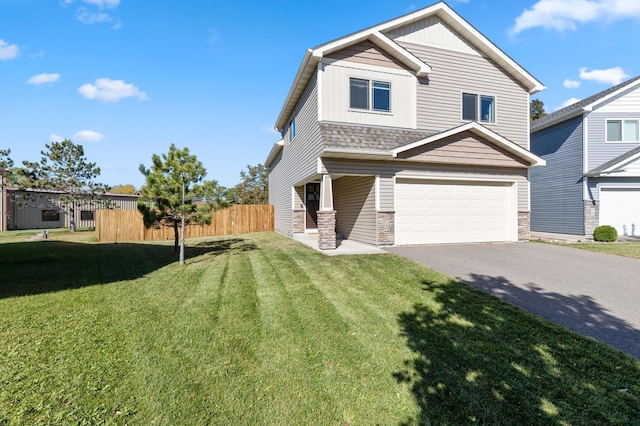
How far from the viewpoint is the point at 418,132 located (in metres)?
11.0

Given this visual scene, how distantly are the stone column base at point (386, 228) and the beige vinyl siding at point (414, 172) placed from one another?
0.72 feet

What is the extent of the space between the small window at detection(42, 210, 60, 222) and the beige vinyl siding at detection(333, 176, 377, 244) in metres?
27.4

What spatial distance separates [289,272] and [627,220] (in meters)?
18.0

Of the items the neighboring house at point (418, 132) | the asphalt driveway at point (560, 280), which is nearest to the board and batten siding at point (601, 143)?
the neighboring house at point (418, 132)

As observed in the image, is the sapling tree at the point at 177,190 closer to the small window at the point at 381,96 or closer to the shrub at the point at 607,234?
the small window at the point at 381,96

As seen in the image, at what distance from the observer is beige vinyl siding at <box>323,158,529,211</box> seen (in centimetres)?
984

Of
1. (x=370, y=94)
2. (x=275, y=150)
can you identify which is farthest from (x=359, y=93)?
(x=275, y=150)

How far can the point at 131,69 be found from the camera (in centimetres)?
1184

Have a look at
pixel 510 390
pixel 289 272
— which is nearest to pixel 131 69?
pixel 289 272

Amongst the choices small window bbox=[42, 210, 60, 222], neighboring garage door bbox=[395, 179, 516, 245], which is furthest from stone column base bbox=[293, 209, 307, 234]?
small window bbox=[42, 210, 60, 222]

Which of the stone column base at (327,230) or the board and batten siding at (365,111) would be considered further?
the board and batten siding at (365,111)

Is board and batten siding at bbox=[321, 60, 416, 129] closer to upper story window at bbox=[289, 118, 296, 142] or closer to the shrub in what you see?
upper story window at bbox=[289, 118, 296, 142]

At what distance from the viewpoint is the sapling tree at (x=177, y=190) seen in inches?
308

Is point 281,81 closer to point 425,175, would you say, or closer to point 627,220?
point 425,175
